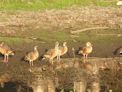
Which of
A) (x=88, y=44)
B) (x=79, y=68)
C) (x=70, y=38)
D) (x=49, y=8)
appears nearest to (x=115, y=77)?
(x=79, y=68)

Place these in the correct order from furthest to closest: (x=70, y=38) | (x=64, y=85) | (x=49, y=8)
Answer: (x=49, y=8) < (x=70, y=38) < (x=64, y=85)

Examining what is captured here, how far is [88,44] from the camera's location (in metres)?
26.1

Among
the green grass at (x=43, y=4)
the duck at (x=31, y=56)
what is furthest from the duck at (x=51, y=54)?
the green grass at (x=43, y=4)

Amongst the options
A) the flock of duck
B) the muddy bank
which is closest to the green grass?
the muddy bank

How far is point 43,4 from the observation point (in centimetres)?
3462

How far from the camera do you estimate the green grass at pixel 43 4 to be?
3384cm

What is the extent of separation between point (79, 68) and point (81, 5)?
1124 centimetres

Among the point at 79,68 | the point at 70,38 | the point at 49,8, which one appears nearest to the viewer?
the point at 79,68

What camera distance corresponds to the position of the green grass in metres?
33.8

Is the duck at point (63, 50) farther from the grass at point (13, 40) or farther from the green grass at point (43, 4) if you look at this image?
the green grass at point (43, 4)

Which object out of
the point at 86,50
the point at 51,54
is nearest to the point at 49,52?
the point at 51,54

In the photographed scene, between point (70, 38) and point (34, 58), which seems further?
point (70, 38)

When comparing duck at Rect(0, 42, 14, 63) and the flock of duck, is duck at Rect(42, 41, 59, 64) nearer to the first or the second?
the flock of duck

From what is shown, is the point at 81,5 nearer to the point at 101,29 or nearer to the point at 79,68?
the point at 101,29
